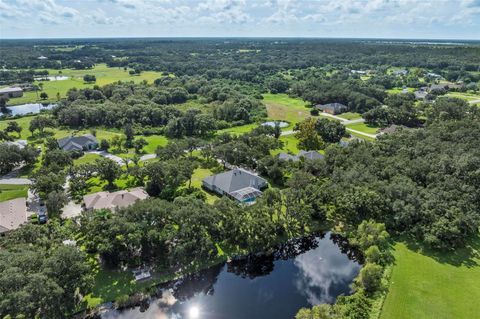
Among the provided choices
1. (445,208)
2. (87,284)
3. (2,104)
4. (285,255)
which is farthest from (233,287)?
(2,104)

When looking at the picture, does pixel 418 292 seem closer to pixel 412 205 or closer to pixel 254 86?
pixel 412 205

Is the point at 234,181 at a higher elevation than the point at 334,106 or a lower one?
lower

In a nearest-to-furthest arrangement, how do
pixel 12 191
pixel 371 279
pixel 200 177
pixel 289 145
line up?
pixel 371 279 < pixel 12 191 < pixel 200 177 < pixel 289 145

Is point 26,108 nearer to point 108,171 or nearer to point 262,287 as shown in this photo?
point 108,171

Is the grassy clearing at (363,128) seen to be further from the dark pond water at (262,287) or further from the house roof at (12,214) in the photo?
the house roof at (12,214)

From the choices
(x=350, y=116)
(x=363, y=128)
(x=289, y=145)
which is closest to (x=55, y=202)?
(x=289, y=145)

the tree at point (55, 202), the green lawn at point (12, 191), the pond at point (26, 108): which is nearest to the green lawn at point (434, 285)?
the tree at point (55, 202)
